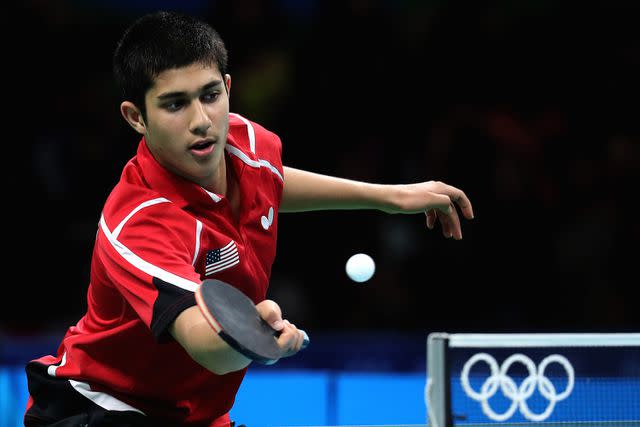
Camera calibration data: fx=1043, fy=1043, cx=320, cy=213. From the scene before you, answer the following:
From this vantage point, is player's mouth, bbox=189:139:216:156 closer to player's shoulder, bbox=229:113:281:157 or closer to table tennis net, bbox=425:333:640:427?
player's shoulder, bbox=229:113:281:157

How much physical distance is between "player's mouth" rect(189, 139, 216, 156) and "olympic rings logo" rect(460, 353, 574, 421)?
1161mm

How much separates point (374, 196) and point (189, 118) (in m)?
0.97

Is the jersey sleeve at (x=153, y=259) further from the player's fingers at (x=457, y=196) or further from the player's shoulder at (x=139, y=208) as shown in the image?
the player's fingers at (x=457, y=196)

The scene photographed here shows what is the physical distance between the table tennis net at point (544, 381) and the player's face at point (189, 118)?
103 cm

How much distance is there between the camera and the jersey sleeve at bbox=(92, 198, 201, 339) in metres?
2.60

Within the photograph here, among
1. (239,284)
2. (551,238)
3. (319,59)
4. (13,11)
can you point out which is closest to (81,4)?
(13,11)

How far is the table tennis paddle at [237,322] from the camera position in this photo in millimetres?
2371

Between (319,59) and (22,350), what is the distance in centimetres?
316

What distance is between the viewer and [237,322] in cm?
243

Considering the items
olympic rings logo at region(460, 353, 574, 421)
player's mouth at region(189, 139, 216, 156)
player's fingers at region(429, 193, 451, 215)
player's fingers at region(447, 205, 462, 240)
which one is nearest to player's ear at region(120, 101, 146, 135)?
player's mouth at region(189, 139, 216, 156)

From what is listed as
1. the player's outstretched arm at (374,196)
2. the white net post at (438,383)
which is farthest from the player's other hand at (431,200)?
the white net post at (438,383)

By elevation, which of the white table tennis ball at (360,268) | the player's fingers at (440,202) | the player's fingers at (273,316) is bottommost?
the player's fingers at (273,316)

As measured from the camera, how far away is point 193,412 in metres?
3.14

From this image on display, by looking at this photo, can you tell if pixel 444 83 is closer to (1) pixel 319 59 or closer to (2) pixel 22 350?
(1) pixel 319 59
